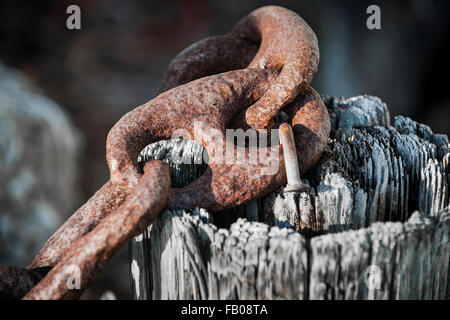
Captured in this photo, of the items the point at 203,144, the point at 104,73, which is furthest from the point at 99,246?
the point at 104,73

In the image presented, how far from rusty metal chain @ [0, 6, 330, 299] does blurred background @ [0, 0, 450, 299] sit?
3498 millimetres

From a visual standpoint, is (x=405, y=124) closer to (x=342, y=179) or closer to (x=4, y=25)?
(x=342, y=179)

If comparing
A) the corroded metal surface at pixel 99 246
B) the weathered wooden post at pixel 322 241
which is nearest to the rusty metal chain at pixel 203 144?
the corroded metal surface at pixel 99 246

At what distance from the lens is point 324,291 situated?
4.63 ft

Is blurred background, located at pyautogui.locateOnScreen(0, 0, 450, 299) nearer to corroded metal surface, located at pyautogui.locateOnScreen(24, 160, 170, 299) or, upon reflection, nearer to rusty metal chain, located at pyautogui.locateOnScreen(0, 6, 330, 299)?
rusty metal chain, located at pyautogui.locateOnScreen(0, 6, 330, 299)

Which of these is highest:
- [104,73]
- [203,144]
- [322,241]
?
[104,73]

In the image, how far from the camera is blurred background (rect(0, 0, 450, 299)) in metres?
4.76

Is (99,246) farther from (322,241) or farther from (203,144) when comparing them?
(322,241)

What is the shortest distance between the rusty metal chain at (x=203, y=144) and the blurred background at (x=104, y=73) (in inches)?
138

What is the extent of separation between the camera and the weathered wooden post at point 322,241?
1.40 metres

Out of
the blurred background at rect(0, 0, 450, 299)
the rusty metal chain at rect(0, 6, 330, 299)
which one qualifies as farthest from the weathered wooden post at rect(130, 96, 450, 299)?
the blurred background at rect(0, 0, 450, 299)

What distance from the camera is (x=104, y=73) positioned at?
618 cm

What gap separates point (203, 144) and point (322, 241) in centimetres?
65
